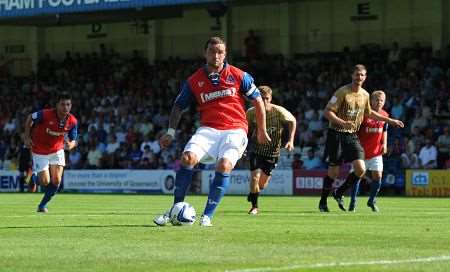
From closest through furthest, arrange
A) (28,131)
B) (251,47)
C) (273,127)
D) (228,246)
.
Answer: (228,246), (273,127), (28,131), (251,47)

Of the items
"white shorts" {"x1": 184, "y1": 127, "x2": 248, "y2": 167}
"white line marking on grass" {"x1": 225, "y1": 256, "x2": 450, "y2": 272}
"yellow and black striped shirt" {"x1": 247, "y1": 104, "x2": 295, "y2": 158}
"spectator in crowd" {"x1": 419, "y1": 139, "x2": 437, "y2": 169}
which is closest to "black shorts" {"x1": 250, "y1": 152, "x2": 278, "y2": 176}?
"yellow and black striped shirt" {"x1": 247, "y1": 104, "x2": 295, "y2": 158}

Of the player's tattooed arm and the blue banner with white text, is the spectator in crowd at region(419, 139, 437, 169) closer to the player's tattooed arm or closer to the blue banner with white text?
the blue banner with white text

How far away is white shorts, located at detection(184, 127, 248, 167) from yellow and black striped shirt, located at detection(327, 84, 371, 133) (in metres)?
5.80

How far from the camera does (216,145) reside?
13906mm

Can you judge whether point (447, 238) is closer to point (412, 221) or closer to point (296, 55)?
point (412, 221)

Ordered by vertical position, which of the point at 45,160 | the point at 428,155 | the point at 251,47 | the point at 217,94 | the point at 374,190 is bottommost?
the point at 428,155

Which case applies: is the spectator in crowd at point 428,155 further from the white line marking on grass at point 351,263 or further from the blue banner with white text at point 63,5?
the white line marking on grass at point 351,263

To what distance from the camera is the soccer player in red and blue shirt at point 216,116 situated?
1377 cm

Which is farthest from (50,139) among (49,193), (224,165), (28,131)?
(224,165)

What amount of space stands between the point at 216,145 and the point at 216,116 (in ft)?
1.22

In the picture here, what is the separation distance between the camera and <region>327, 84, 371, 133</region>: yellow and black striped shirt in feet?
64.1

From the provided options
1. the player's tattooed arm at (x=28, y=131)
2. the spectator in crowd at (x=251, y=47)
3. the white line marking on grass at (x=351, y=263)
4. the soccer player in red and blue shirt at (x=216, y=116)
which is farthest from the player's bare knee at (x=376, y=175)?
the spectator in crowd at (x=251, y=47)

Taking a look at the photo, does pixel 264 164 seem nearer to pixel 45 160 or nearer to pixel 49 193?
pixel 49 193

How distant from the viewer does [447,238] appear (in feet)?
39.9
